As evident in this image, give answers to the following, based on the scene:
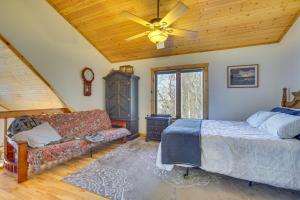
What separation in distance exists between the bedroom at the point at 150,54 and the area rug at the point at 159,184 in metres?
0.02

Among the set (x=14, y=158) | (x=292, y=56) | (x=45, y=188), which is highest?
(x=292, y=56)

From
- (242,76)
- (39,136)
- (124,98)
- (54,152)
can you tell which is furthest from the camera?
(124,98)

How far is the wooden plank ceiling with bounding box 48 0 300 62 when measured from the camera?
8.77ft

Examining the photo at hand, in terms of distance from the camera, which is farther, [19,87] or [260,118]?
[19,87]

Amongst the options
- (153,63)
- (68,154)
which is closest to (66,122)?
(68,154)

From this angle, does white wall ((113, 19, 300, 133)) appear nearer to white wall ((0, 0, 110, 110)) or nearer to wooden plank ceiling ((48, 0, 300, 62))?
wooden plank ceiling ((48, 0, 300, 62))

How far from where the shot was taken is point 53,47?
11.0ft

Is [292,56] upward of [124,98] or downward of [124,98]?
upward

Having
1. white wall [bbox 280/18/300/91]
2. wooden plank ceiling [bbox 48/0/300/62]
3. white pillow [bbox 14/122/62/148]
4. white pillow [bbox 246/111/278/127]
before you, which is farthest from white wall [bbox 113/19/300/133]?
white pillow [bbox 14/122/62/148]

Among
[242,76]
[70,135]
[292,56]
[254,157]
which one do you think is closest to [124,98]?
[70,135]

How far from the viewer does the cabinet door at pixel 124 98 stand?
4.24 m

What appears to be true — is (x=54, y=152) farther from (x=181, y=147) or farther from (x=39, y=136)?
(x=181, y=147)

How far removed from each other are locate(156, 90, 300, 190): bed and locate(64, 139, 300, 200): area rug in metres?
0.19

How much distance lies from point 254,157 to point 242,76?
2.29 meters
